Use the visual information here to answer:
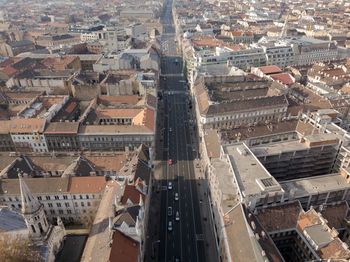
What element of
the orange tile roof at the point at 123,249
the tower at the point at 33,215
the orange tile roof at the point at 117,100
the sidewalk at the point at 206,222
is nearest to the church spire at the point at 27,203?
the tower at the point at 33,215

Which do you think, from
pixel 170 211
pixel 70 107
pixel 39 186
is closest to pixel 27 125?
pixel 70 107

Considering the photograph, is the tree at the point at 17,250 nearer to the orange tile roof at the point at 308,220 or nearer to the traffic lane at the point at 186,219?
the traffic lane at the point at 186,219

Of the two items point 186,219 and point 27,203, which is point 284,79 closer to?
point 186,219

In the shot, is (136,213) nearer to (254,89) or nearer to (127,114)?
(127,114)

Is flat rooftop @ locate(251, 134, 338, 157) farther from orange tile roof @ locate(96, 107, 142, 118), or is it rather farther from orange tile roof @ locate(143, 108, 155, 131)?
orange tile roof @ locate(96, 107, 142, 118)

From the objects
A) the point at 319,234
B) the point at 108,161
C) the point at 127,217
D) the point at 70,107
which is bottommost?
the point at 108,161

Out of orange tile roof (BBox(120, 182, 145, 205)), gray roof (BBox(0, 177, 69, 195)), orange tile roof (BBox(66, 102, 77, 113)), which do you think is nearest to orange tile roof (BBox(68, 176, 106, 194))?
gray roof (BBox(0, 177, 69, 195))
